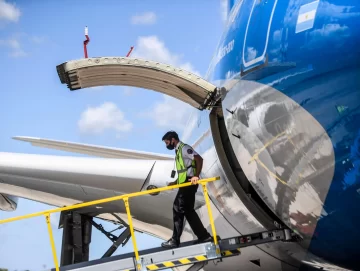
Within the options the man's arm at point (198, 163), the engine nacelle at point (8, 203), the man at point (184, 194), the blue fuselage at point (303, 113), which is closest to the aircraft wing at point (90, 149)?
the engine nacelle at point (8, 203)

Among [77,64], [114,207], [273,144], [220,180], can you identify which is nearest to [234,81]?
[273,144]

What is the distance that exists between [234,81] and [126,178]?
119 inches

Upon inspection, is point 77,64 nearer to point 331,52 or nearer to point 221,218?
point 221,218

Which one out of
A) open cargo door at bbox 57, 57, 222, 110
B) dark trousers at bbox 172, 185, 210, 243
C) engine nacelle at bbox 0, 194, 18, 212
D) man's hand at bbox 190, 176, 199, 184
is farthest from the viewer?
engine nacelle at bbox 0, 194, 18, 212

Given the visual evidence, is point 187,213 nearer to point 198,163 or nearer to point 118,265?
point 198,163

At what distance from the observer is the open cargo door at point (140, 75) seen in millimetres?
5195

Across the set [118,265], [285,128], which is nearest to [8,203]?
[118,265]

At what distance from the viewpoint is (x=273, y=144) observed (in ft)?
13.4

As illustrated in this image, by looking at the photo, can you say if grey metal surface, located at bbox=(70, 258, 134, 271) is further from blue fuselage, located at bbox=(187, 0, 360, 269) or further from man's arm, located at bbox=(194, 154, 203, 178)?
blue fuselage, located at bbox=(187, 0, 360, 269)

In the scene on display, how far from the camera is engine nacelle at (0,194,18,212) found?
32.4ft

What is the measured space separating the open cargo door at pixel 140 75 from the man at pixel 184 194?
0.50 metres

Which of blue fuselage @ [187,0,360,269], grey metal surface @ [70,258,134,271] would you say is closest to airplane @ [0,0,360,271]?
blue fuselage @ [187,0,360,269]

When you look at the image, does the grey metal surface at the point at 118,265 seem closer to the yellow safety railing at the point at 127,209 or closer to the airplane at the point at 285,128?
the yellow safety railing at the point at 127,209

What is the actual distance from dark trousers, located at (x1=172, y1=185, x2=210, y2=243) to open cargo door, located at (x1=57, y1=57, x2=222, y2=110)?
943 mm
